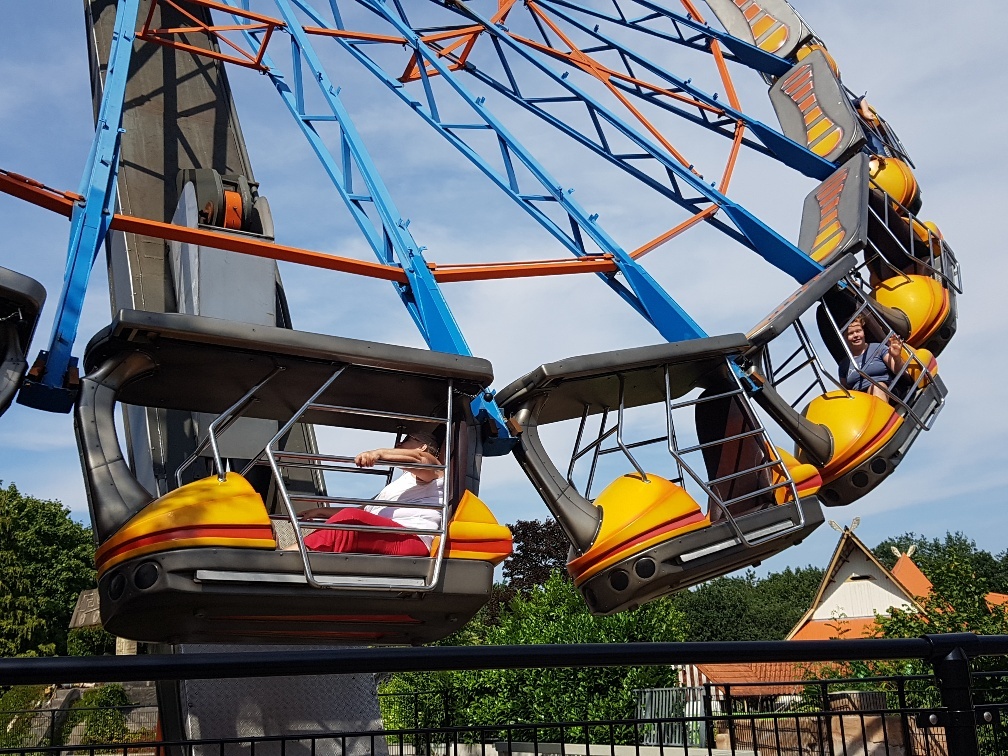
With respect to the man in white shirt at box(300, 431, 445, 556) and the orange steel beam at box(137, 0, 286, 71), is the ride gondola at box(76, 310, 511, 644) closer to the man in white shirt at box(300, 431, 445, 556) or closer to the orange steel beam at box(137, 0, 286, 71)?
the man in white shirt at box(300, 431, 445, 556)

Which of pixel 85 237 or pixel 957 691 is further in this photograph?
pixel 85 237

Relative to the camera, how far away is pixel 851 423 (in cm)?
683

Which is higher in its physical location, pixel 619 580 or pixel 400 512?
pixel 400 512

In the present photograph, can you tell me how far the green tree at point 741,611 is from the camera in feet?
186

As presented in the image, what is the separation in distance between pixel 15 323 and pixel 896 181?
25.5ft

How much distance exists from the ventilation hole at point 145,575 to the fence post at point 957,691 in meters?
2.95

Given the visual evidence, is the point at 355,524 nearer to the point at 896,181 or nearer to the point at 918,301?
the point at 918,301

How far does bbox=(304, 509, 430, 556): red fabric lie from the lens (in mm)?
4480

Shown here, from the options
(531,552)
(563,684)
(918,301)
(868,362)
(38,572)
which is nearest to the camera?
(868,362)

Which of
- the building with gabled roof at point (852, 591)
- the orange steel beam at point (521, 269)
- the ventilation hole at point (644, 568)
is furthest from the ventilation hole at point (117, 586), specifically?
the building with gabled roof at point (852, 591)

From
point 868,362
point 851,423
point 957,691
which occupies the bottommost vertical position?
point 957,691

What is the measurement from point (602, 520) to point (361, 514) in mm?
1508

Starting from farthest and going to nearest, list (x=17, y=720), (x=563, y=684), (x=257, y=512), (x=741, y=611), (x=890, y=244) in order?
(x=741, y=611)
(x=563, y=684)
(x=17, y=720)
(x=890, y=244)
(x=257, y=512)

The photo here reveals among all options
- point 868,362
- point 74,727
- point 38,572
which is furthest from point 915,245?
point 38,572
